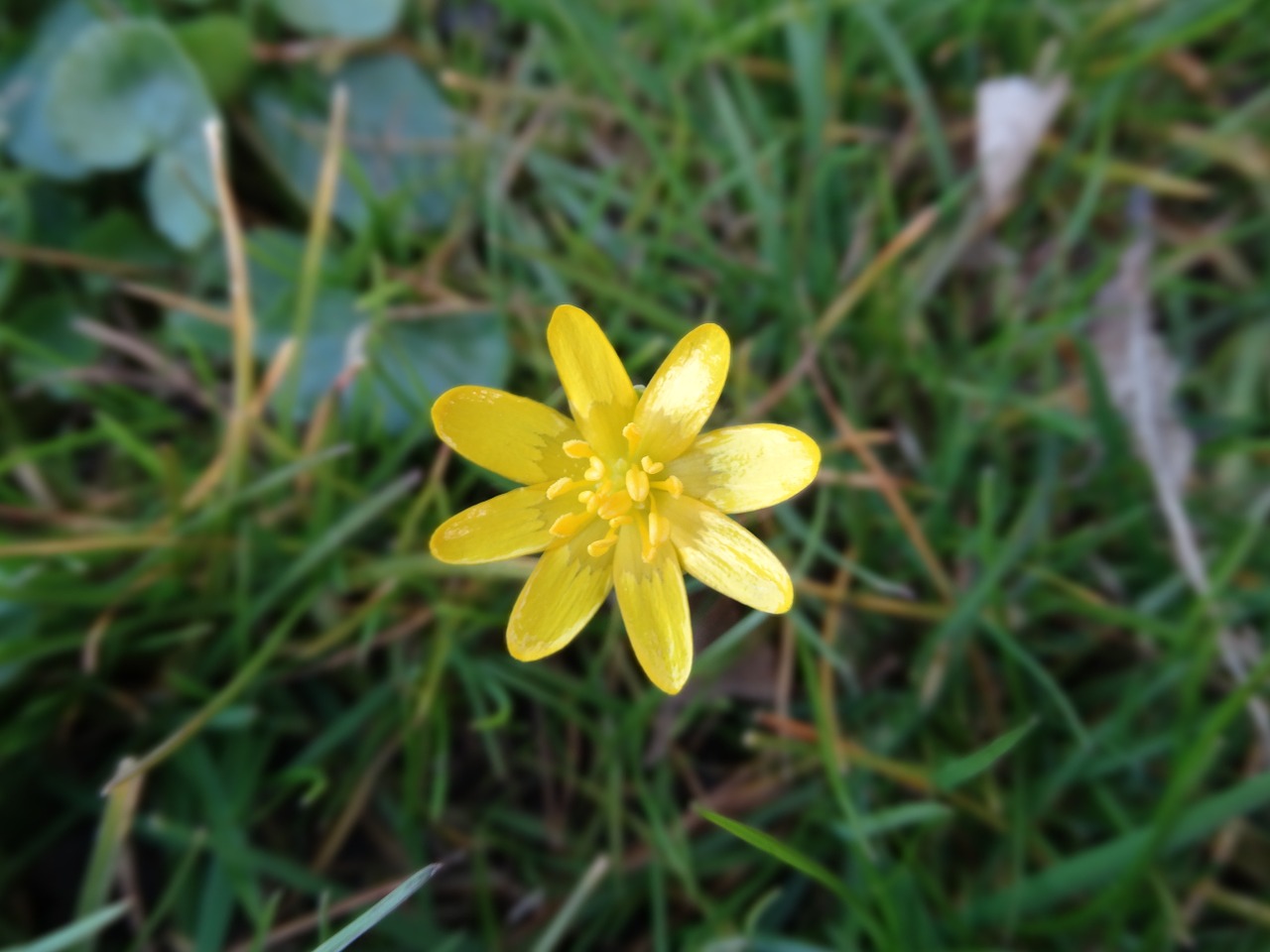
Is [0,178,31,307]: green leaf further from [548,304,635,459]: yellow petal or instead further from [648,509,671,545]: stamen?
[648,509,671,545]: stamen

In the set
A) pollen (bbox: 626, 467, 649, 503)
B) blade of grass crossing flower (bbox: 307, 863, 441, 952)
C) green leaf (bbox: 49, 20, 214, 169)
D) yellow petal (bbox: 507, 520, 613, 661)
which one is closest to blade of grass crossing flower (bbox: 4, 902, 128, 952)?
blade of grass crossing flower (bbox: 307, 863, 441, 952)

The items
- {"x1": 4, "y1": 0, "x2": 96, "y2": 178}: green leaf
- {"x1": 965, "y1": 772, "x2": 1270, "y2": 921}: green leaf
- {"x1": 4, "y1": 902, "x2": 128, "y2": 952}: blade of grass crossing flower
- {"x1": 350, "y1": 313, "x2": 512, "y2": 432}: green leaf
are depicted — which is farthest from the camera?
{"x1": 4, "y1": 0, "x2": 96, "y2": 178}: green leaf

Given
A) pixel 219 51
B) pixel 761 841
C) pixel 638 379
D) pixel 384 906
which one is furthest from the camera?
pixel 219 51

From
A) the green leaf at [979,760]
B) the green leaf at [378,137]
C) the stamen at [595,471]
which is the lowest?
the green leaf at [979,760]

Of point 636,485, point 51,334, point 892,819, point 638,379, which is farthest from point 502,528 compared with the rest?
point 51,334

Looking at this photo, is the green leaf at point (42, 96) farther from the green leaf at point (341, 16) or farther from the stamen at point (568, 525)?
the stamen at point (568, 525)

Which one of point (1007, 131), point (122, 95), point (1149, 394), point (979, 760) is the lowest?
point (1149, 394)

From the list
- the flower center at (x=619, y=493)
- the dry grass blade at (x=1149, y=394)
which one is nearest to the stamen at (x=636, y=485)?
the flower center at (x=619, y=493)

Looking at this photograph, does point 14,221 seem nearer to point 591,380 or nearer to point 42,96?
point 42,96
